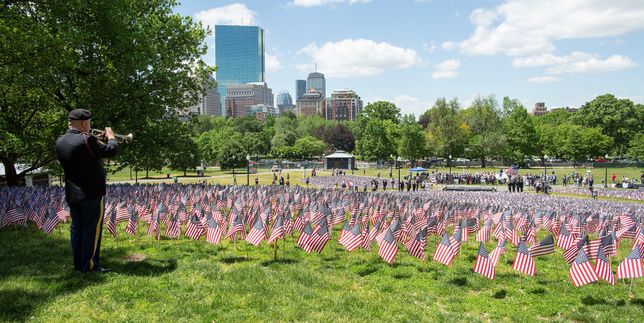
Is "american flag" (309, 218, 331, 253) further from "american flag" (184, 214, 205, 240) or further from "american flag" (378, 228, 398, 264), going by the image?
"american flag" (184, 214, 205, 240)

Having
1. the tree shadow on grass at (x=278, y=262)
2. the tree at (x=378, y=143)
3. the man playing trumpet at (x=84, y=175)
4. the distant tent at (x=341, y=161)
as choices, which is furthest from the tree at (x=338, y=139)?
the man playing trumpet at (x=84, y=175)

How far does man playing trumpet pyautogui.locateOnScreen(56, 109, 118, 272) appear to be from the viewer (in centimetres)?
769

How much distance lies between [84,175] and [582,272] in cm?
1006

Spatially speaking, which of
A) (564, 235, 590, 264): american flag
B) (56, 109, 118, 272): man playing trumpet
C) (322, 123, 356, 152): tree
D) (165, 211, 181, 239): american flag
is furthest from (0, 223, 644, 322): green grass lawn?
(322, 123, 356, 152): tree

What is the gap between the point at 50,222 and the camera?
13148mm

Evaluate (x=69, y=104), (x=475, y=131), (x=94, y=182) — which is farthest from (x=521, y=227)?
(x=475, y=131)

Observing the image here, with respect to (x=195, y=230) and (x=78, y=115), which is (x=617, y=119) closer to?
(x=195, y=230)

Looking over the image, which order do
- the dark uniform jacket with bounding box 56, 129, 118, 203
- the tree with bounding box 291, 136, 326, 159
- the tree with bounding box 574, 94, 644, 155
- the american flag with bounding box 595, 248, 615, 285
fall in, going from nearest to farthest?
the dark uniform jacket with bounding box 56, 129, 118, 203 → the american flag with bounding box 595, 248, 615, 285 → the tree with bounding box 574, 94, 644, 155 → the tree with bounding box 291, 136, 326, 159

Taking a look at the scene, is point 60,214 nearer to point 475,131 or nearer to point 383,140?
point 383,140

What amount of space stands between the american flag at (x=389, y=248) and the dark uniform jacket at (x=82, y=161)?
661 cm

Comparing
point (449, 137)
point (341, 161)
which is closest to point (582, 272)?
point (341, 161)

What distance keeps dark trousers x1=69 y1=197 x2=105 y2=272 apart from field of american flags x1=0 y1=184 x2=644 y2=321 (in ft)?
1.42

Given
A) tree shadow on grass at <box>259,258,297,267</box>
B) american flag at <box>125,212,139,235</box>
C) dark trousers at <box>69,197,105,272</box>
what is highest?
dark trousers at <box>69,197,105,272</box>

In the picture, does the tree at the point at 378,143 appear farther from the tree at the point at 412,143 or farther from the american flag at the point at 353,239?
the american flag at the point at 353,239
